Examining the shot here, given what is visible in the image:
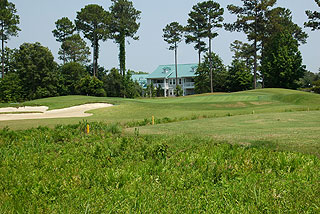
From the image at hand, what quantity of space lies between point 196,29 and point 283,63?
781 inches

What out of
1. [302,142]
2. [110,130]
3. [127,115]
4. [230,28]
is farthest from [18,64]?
[302,142]

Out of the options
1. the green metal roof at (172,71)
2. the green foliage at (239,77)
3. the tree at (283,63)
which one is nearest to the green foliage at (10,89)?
the green metal roof at (172,71)

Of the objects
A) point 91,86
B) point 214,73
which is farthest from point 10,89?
point 214,73

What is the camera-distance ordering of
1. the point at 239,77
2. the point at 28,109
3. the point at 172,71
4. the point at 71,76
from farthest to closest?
the point at 172,71 < the point at 239,77 < the point at 71,76 < the point at 28,109

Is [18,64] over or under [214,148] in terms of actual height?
over

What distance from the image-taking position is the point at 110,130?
10383mm

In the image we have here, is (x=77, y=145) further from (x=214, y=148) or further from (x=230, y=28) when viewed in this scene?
(x=230, y=28)

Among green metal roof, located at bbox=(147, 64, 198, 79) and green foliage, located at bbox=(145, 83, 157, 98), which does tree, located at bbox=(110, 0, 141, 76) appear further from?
green metal roof, located at bbox=(147, 64, 198, 79)

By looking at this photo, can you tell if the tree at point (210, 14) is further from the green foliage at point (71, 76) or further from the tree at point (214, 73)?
the green foliage at point (71, 76)

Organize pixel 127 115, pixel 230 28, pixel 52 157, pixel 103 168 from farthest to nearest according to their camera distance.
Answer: pixel 230 28
pixel 127 115
pixel 52 157
pixel 103 168

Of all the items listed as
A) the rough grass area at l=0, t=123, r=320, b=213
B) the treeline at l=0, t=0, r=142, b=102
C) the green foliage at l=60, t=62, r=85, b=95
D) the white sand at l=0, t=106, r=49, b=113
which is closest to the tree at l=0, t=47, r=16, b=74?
the treeline at l=0, t=0, r=142, b=102

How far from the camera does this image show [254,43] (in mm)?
48938

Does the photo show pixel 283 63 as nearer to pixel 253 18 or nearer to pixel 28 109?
pixel 253 18

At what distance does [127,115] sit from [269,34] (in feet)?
134
